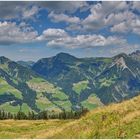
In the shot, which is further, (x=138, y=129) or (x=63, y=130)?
(x=63, y=130)

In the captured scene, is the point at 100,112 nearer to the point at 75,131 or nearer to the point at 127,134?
the point at 75,131

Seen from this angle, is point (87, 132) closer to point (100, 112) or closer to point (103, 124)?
point (103, 124)

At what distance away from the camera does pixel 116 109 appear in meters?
48.2

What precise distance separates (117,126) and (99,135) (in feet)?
8.79

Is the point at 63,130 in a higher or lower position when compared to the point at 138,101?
lower

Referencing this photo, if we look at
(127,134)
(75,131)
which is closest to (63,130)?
(75,131)

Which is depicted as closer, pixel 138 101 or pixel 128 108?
pixel 128 108

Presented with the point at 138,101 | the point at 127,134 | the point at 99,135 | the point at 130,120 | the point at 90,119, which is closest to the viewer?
the point at 127,134

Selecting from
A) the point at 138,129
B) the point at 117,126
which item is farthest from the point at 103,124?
the point at 138,129

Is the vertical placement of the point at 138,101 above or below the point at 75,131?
above

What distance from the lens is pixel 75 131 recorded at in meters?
44.6

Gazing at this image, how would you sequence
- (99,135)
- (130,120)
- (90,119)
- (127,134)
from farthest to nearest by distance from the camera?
(90,119) < (130,120) < (99,135) < (127,134)

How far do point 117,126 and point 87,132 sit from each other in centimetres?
381

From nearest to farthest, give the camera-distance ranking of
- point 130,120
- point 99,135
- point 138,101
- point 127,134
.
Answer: point 127,134, point 99,135, point 130,120, point 138,101
